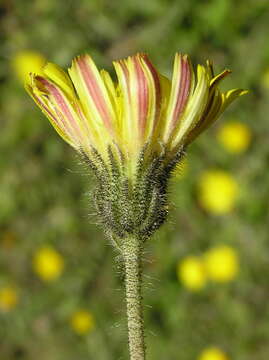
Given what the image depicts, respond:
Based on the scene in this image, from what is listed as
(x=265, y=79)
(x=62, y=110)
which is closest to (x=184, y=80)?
(x=62, y=110)

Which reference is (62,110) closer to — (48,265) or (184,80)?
(184,80)

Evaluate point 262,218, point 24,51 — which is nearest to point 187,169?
point 262,218

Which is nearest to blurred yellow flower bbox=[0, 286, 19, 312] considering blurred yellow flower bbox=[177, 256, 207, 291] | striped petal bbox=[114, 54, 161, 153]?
blurred yellow flower bbox=[177, 256, 207, 291]

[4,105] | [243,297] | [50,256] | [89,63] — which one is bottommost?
[89,63]

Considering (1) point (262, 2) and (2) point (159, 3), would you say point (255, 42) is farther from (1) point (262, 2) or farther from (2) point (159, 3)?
(2) point (159, 3)

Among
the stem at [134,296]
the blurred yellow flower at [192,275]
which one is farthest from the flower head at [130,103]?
the blurred yellow flower at [192,275]
